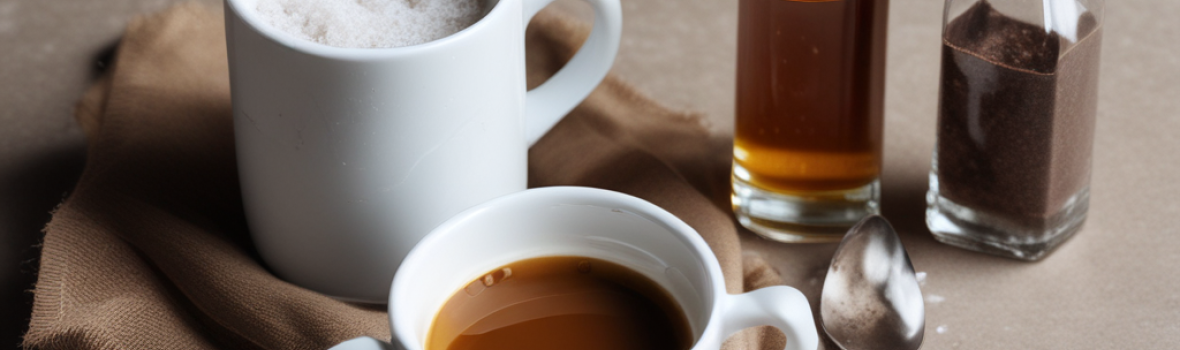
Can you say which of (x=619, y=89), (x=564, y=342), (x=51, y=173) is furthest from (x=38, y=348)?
(x=619, y=89)

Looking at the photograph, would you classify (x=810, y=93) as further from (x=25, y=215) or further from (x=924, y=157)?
(x=25, y=215)

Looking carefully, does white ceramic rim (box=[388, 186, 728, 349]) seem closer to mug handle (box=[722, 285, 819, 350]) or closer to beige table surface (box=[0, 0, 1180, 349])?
mug handle (box=[722, 285, 819, 350])

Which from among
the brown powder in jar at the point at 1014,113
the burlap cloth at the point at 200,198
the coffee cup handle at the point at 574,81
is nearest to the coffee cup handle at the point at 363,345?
the burlap cloth at the point at 200,198

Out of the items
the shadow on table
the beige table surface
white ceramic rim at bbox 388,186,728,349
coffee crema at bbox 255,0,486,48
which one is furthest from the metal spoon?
the shadow on table

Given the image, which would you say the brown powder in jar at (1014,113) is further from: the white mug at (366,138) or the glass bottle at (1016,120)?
the white mug at (366,138)

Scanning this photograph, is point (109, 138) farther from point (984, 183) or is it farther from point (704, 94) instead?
point (984, 183)

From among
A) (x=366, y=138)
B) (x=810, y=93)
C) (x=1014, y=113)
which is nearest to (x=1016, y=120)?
(x=1014, y=113)
